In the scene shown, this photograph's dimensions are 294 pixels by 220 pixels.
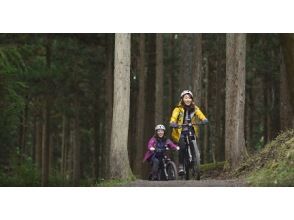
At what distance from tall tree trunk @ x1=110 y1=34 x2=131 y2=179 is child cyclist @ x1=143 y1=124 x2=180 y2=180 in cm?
51

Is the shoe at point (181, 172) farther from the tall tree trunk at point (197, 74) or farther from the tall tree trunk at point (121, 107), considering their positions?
the tall tree trunk at point (197, 74)

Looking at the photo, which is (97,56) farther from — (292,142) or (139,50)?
(292,142)

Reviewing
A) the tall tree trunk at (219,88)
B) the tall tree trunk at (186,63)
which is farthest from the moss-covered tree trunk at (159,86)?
the tall tree trunk at (219,88)

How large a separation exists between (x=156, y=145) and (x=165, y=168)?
55 cm

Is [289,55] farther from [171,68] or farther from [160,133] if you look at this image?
[171,68]

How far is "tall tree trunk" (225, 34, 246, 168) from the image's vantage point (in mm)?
14195

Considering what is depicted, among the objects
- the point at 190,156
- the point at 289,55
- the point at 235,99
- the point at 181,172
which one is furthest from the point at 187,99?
the point at 235,99

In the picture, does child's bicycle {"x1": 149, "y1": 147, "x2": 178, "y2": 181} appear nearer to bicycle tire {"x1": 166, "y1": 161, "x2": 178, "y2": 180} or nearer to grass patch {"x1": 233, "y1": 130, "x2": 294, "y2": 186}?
bicycle tire {"x1": 166, "y1": 161, "x2": 178, "y2": 180}

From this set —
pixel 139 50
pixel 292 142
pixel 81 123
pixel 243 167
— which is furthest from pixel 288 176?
pixel 81 123

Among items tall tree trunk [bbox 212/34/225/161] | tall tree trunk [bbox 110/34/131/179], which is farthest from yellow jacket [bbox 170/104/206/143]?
tall tree trunk [bbox 212/34/225/161]

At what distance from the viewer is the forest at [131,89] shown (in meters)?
12.6

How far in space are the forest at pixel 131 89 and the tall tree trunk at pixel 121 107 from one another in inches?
0.8

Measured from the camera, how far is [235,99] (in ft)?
47.5

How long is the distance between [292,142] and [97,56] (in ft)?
45.0
